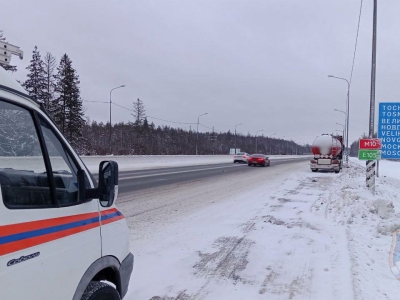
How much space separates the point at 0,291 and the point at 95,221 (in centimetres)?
100

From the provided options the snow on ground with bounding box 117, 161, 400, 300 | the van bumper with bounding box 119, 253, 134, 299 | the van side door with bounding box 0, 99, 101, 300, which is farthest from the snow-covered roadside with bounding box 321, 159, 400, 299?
the van side door with bounding box 0, 99, 101, 300

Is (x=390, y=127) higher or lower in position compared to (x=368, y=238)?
higher

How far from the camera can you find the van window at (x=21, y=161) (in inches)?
78.4

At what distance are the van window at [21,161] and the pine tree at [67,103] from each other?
35.6 m

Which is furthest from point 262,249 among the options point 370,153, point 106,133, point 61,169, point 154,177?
point 106,133

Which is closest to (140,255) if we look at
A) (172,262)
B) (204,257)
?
(172,262)

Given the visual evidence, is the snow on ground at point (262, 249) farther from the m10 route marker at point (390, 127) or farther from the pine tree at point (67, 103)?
the pine tree at point (67, 103)

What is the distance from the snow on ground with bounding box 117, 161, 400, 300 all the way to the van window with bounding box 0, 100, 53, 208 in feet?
7.79

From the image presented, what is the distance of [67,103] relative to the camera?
36906mm

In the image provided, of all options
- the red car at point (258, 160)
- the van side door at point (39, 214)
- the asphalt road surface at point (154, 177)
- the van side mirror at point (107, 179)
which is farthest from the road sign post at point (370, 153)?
the red car at point (258, 160)

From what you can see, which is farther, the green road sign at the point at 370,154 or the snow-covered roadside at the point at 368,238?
the green road sign at the point at 370,154

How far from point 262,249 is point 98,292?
4135 millimetres

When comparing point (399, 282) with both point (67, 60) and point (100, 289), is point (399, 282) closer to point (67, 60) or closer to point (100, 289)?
point (100, 289)

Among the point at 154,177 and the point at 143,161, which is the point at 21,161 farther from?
the point at 143,161
